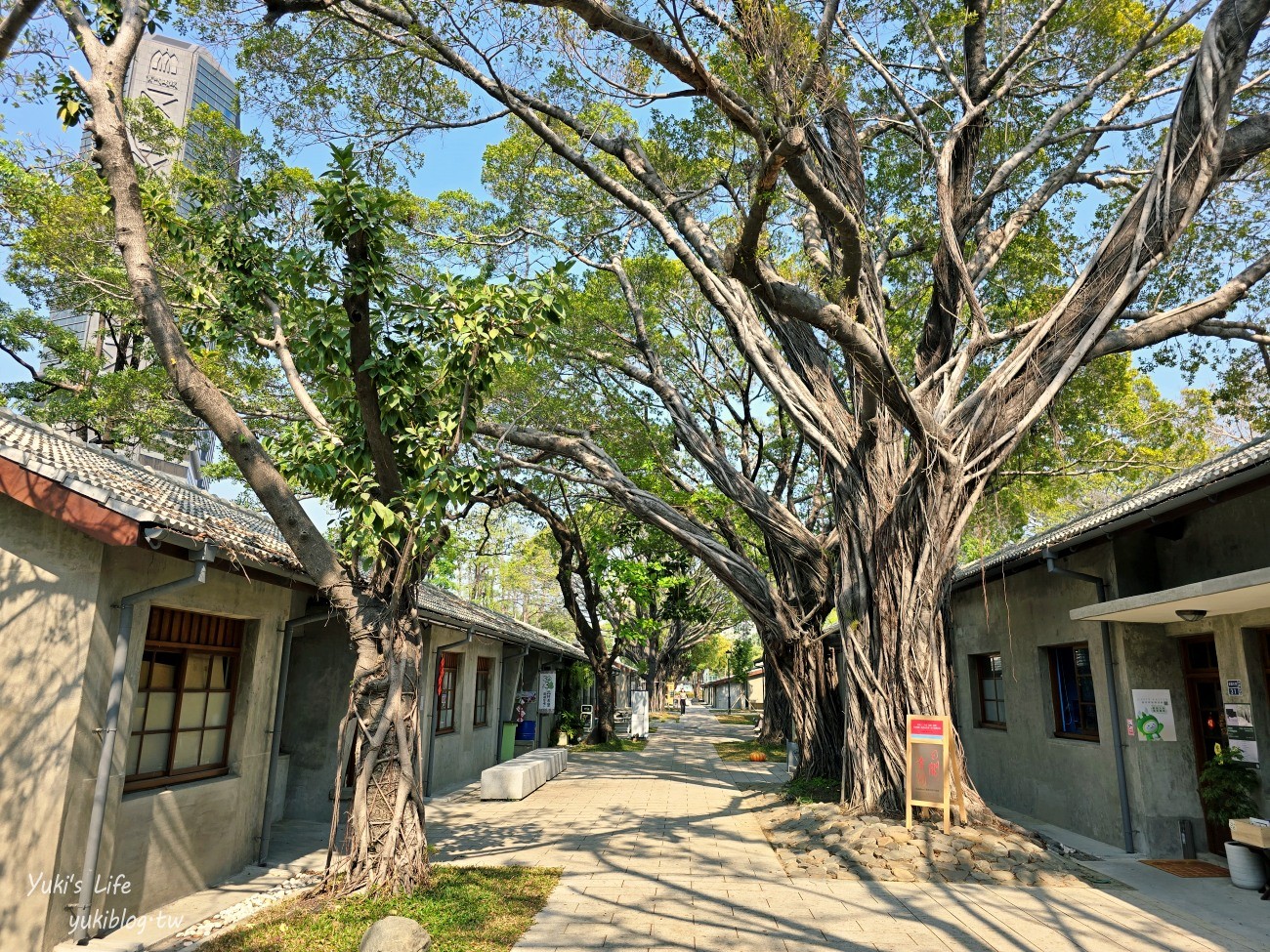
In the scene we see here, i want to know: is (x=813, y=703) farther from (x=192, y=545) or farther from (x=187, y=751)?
(x=192, y=545)

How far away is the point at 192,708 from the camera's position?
7.15 meters

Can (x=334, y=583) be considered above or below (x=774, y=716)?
above

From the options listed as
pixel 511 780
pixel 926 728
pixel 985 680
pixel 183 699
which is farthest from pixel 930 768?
pixel 183 699

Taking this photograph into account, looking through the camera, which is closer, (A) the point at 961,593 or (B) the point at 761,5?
(B) the point at 761,5

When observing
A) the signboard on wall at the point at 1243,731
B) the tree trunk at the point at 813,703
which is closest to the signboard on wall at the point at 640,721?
the tree trunk at the point at 813,703

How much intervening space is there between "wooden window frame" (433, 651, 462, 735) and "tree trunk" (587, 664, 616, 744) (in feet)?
25.0

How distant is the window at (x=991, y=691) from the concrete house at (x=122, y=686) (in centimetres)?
1007

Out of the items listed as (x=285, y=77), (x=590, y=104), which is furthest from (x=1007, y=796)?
(x=285, y=77)

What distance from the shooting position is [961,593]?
12.8 meters

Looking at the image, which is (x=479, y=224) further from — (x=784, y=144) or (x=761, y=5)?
(x=784, y=144)

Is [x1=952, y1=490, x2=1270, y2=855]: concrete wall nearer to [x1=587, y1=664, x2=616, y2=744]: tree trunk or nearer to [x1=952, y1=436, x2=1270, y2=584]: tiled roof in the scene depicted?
[x1=952, y1=436, x2=1270, y2=584]: tiled roof

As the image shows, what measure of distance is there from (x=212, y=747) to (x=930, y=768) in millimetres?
7241

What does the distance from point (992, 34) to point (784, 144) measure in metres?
7.35

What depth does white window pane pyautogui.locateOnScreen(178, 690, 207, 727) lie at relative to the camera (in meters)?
7.00
